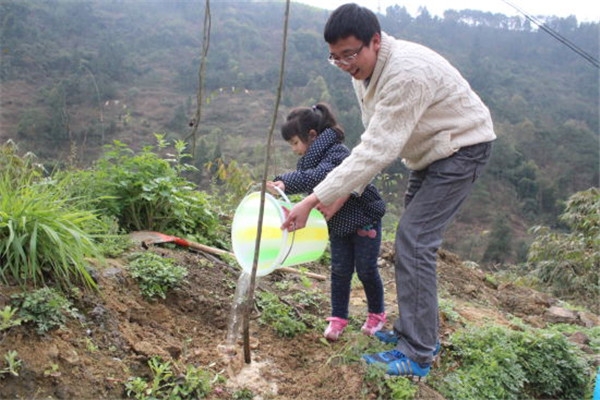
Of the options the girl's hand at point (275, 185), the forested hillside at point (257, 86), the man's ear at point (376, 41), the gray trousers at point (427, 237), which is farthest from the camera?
the forested hillside at point (257, 86)

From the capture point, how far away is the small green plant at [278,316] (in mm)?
2701

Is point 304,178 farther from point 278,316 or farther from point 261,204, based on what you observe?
point 278,316

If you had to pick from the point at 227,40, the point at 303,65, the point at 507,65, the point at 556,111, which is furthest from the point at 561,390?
the point at 507,65

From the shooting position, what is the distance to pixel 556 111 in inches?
1869

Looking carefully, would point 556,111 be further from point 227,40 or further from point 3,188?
point 3,188

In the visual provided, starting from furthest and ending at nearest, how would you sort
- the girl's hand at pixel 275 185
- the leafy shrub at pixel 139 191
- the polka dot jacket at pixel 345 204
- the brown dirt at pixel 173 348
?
the leafy shrub at pixel 139 191 < the polka dot jacket at pixel 345 204 < the girl's hand at pixel 275 185 < the brown dirt at pixel 173 348

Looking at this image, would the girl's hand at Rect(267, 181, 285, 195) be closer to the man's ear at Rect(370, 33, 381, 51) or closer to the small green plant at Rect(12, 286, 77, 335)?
the man's ear at Rect(370, 33, 381, 51)

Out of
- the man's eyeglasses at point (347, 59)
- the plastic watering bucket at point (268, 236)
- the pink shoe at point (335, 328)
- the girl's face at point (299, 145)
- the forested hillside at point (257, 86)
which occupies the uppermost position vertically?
the man's eyeglasses at point (347, 59)

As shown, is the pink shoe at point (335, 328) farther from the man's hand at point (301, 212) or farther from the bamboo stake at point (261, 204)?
the man's hand at point (301, 212)

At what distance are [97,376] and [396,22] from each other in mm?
62010

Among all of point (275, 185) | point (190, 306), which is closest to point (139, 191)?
point (190, 306)

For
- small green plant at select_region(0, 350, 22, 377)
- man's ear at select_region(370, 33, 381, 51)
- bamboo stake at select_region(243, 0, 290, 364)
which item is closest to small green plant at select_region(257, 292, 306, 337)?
bamboo stake at select_region(243, 0, 290, 364)

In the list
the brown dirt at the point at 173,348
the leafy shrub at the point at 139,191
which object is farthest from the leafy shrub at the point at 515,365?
the leafy shrub at the point at 139,191

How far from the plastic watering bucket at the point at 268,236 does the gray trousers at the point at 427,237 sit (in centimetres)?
44
